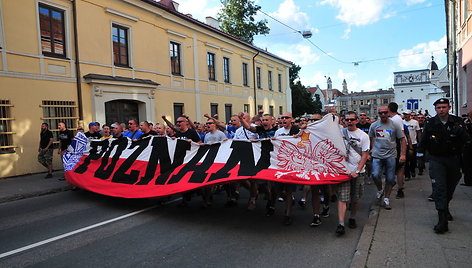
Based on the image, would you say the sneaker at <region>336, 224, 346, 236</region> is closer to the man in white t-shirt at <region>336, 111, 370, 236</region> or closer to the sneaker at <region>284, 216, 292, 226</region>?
the man in white t-shirt at <region>336, 111, 370, 236</region>

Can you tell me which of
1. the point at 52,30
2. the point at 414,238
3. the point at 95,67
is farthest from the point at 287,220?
the point at 52,30

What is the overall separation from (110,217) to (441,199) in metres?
5.35

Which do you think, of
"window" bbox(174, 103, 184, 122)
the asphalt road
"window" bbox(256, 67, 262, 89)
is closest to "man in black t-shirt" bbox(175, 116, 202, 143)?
the asphalt road

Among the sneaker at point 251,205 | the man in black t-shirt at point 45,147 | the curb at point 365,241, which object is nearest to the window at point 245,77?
the man in black t-shirt at point 45,147

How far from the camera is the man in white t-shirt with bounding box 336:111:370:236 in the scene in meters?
4.59

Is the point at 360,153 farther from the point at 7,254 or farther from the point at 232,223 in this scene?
the point at 7,254

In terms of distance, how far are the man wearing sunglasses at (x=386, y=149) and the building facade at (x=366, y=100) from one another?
118076 mm

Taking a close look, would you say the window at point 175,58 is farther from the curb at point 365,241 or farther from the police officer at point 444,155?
the police officer at point 444,155

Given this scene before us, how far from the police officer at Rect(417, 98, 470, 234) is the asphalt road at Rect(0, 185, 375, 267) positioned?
1.17 metres

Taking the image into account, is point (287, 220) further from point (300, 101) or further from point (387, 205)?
point (300, 101)

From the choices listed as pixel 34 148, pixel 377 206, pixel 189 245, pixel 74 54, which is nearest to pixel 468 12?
pixel 377 206

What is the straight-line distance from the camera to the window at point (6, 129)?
33.8ft

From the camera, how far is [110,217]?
18.9 feet

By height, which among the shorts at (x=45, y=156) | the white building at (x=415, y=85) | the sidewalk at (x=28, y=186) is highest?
the white building at (x=415, y=85)
